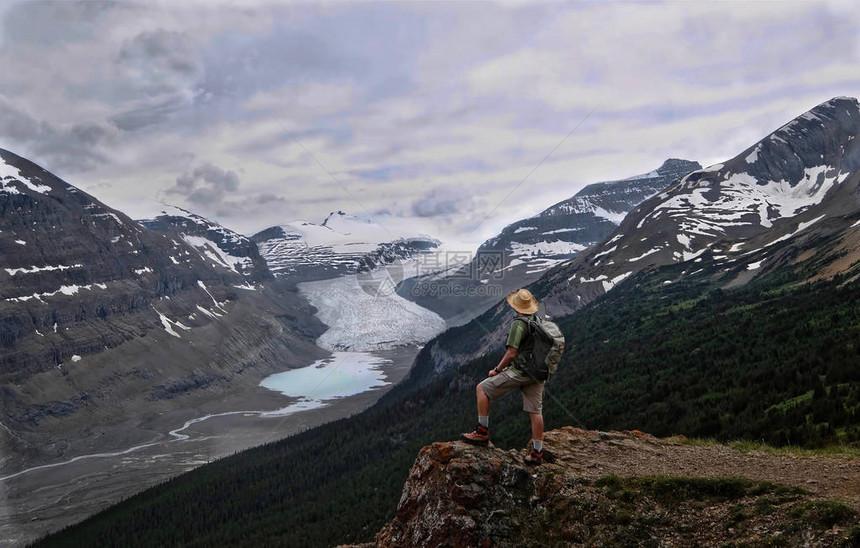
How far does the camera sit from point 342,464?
11081 cm

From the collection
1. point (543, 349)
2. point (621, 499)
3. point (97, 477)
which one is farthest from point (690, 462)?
point (97, 477)

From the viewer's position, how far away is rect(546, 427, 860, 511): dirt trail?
42.3ft

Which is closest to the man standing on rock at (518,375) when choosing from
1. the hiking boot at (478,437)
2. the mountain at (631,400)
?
the hiking boot at (478,437)

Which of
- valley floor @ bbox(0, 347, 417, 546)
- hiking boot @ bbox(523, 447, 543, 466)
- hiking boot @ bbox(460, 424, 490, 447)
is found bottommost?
valley floor @ bbox(0, 347, 417, 546)

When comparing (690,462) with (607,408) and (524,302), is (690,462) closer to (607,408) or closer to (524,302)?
(524,302)

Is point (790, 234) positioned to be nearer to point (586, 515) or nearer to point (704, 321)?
point (704, 321)

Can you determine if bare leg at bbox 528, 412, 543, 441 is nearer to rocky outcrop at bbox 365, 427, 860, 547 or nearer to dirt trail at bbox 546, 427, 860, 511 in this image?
rocky outcrop at bbox 365, 427, 860, 547

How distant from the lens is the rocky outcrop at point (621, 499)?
11492 mm

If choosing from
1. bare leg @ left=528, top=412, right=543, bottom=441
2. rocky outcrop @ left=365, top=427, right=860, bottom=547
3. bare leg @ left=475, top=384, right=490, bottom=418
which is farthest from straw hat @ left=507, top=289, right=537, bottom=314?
rocky outcrop @ left=365, top=427, right=860, bottom=547

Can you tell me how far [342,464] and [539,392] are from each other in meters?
103

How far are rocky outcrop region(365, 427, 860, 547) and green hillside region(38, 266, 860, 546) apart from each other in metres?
8.61

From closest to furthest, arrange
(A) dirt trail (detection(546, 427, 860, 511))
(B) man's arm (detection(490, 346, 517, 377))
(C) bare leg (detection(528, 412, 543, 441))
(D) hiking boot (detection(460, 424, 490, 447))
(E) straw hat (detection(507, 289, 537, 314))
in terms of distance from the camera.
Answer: (A) dirt trail (detection(546, 427, 860, 511)) < (B) man's arm (detection(490, 346, 517, 377)) < (E) straw hat (detection(507, 289, 537, 314)) < (C) bare leg (detection(528, 412, 543, 441)) < (D) hiking boot (detection(460, 424, 490, 447))

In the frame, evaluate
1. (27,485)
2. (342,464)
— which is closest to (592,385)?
(342,464)

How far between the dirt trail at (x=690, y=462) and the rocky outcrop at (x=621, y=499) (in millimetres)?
34
